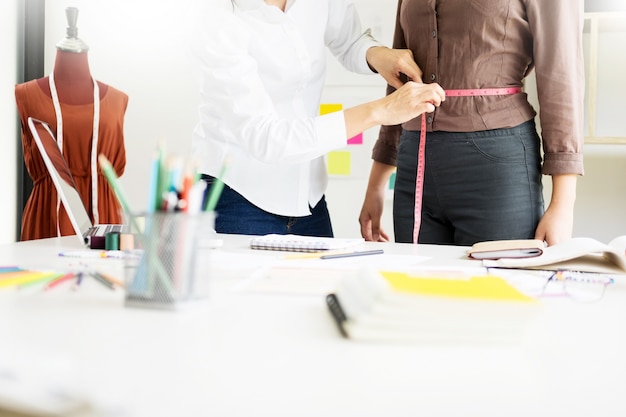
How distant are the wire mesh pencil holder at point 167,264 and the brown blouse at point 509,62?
3.40ft

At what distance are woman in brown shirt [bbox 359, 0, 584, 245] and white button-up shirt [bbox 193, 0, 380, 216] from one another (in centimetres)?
28

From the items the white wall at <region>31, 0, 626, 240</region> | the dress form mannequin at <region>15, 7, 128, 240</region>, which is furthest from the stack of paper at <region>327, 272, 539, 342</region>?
the white wall at <region>31, 0, 626, 240</region>

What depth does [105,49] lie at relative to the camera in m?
3.20

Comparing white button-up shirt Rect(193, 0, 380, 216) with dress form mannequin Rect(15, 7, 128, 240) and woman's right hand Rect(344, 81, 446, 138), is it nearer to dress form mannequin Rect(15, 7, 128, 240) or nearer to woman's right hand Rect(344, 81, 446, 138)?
woman's right hand Rect(344, 81, 446, 138)

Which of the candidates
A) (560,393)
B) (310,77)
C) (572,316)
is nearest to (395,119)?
(310,77)

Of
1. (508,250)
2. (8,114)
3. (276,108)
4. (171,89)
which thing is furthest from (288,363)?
(8,114)

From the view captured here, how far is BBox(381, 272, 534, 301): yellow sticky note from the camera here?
619 millimetres

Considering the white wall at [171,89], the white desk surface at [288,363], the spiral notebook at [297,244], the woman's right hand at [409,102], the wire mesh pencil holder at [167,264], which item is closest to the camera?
the white desk surface at [288,363]

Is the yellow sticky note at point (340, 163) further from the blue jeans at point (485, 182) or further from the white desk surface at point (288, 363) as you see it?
the white desk surface at point (288, 363)

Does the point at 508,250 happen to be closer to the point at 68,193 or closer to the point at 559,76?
the point at 559,76

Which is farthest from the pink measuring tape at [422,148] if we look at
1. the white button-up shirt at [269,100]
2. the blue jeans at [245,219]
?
the blue jeans at [245,219]

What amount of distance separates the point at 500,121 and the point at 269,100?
1.91ft

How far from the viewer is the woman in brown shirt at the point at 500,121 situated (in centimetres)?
154

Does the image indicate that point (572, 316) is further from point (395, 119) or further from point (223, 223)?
point (223, 223)
